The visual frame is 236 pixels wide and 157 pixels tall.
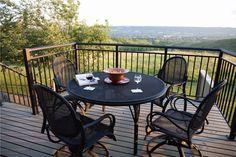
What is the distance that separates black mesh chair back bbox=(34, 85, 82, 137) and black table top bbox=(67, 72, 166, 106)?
1.13ft

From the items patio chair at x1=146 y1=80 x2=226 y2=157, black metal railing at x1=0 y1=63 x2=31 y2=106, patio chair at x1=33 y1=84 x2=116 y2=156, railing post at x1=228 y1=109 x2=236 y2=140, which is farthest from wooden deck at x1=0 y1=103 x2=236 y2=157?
black metal railing at x1=0 y1=63 x2=31 y2=106

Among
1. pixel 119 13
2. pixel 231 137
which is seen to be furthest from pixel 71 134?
A: pixel 119 13

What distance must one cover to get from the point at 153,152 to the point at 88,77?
129 centimetres

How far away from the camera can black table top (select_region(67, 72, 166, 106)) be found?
63.5 inches

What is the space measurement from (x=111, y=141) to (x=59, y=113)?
43.7 inches

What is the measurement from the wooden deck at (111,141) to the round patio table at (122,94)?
11.8 inches

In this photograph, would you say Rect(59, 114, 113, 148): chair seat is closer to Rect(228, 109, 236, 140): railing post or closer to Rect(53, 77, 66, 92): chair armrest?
Rect(53, 77, 66, 92): chair armrest

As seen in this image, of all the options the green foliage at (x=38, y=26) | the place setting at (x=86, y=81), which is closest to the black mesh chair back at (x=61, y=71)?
the place setting at (x=86, y=81)

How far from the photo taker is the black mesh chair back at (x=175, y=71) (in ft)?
9.46

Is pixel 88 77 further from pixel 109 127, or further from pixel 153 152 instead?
pixel 153 152

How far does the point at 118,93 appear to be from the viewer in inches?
70.3

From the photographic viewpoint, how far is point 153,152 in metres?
1.96

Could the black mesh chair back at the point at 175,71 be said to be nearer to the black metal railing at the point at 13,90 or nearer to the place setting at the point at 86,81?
the place setting at the point at 86,81

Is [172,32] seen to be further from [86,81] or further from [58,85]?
[86,81]
